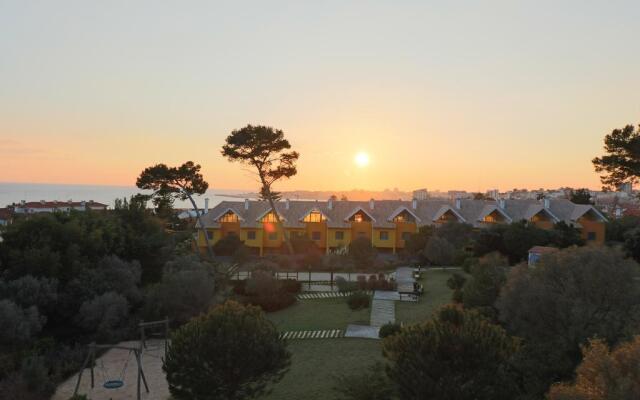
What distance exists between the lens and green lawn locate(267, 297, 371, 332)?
2470 centimetres

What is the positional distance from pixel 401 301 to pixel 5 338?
64.8 ft

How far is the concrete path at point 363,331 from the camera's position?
2232 centimetres

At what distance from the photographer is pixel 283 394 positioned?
16.1 metres

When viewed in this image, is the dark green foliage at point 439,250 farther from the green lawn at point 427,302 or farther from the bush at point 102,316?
the bush at point 102,316

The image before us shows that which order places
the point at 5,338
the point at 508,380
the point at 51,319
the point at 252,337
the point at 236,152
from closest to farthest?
the point at 508,380 < the point at 252,337 < the point at 5,338 < the point at 51,319 < the point at 236,152

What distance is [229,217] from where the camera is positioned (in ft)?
169

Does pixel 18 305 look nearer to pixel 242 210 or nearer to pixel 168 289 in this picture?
pixel 168 289

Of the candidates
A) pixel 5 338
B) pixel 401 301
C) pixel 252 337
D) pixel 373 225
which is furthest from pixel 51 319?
pixel 373 225

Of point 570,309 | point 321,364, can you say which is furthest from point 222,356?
point 570,309

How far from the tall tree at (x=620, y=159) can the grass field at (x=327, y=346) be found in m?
14.2

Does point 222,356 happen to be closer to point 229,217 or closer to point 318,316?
point 318,316

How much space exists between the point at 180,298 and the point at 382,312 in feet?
35.4

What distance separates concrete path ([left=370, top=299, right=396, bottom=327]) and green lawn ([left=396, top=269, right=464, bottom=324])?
0.30m

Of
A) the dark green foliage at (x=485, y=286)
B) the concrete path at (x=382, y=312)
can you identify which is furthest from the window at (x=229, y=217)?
the dark green foliage at (x=485, y=286)
